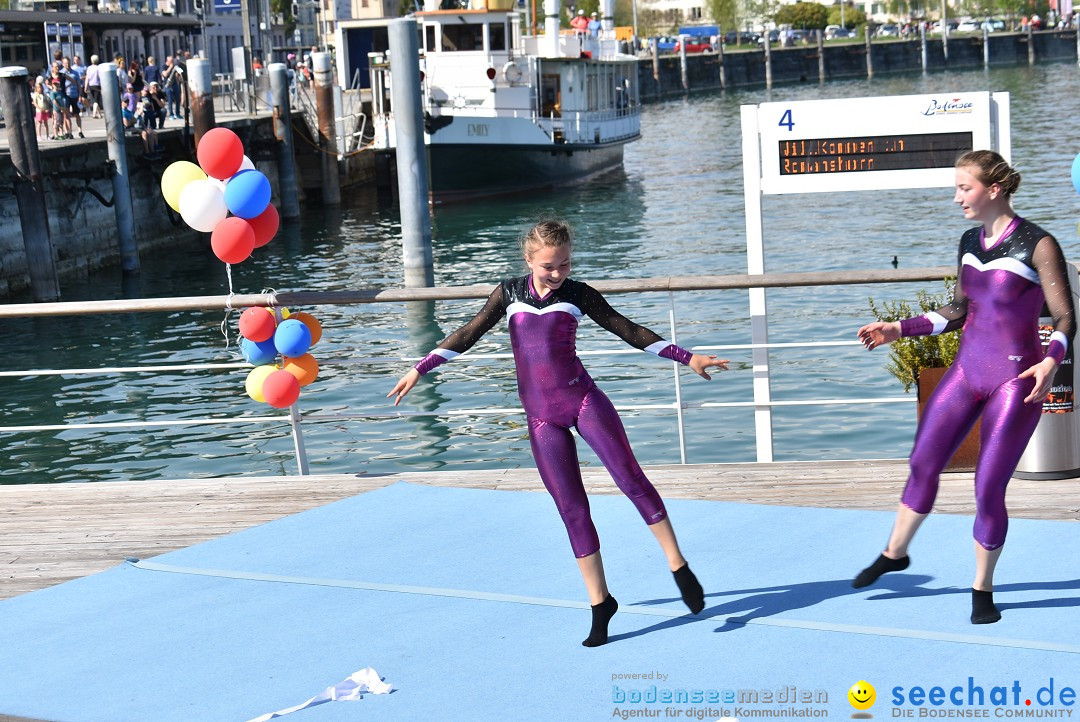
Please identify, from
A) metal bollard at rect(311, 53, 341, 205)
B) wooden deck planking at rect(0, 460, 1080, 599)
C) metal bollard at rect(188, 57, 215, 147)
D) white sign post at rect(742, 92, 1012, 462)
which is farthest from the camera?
metal bollard at rect(311, 53, 341, 205)

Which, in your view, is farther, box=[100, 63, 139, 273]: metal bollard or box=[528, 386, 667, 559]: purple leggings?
box=[100, 63, 139, 273]: metal bollard

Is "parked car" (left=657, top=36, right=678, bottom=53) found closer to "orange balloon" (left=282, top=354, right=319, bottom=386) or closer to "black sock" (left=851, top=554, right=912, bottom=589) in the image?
"orange balloon" (left=282, top=354, right=319, bottom=386)

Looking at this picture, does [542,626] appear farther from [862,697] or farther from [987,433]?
[987,433]

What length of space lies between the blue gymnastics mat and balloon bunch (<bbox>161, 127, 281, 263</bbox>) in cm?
161

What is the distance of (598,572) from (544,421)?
0.57 meters

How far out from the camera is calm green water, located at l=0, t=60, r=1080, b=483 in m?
12.8

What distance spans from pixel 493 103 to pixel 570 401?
3119 centimetres

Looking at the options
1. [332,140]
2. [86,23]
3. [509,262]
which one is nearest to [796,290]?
[509,262]

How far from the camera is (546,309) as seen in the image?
4.71 metres

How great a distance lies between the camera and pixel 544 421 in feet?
15.5

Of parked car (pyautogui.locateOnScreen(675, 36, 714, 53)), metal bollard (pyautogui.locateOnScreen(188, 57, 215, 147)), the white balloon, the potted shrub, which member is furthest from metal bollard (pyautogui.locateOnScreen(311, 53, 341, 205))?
parked car (pyautogui.locateOnScreen(675, 36, 714, 53))

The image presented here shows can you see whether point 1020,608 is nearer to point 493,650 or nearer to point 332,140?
point 493,650

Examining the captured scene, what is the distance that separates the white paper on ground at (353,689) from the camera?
14.0ft

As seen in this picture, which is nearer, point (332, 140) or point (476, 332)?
point (476, 332)
